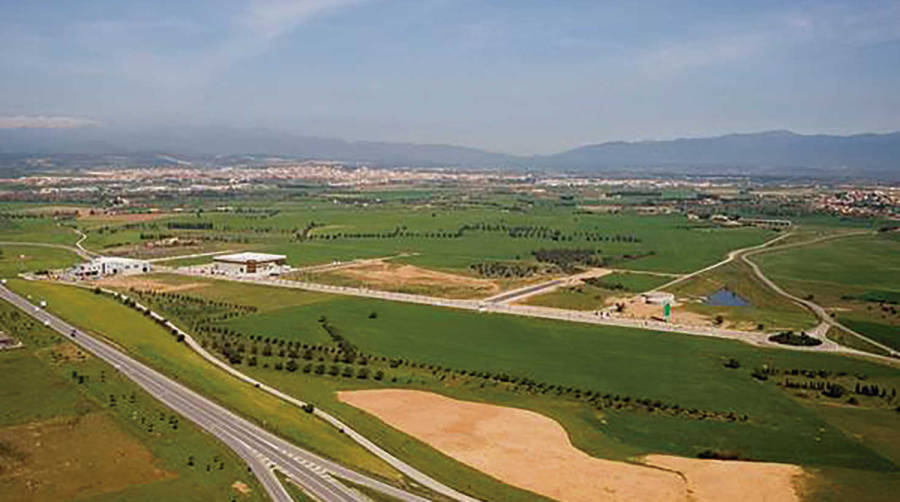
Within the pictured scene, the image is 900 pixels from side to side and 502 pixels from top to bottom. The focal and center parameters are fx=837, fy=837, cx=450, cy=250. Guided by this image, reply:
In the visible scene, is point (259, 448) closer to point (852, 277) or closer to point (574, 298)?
point (574, 298)

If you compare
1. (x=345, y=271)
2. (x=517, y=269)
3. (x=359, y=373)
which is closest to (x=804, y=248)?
(x=517, y=269)

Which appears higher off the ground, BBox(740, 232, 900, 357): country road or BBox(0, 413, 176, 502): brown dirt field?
BBox(740, 232, 900, 357): country road

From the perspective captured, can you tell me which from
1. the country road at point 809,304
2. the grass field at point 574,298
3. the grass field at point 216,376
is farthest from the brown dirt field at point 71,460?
the country road at point 809,304

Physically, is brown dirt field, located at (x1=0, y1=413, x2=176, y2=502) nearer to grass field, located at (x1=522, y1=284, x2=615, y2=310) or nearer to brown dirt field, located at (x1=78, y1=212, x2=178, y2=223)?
grass field, located at (x1=522, y1=284, x2=615, y2=310)


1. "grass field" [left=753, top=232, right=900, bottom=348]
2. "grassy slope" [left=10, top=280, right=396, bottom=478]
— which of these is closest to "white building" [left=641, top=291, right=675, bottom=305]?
"grass field" [left=753, top=232, right=900, bottom=348]

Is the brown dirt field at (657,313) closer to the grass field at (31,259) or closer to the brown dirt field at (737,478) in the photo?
the brown dirt field at (737,478)

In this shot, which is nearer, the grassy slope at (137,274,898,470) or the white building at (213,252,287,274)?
the grassy slope at (137,274,898,470)

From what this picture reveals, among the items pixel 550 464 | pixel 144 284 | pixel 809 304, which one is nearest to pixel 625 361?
pixel 550 464

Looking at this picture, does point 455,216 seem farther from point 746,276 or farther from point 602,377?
point 602,377
